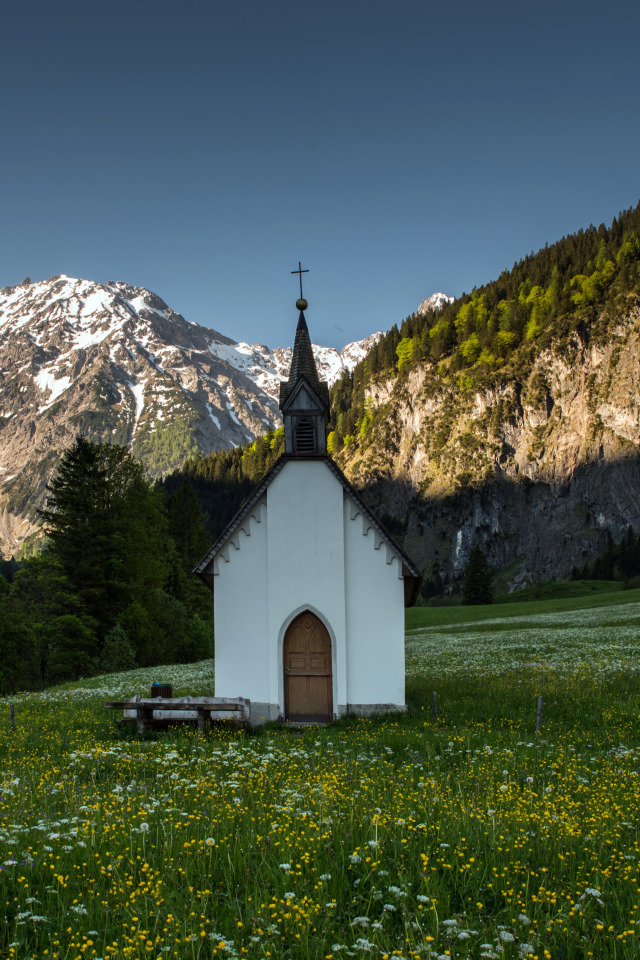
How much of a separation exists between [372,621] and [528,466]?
132043mm

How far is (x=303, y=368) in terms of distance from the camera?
23281mm

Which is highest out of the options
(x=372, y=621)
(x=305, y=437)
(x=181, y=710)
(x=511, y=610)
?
(x=305, y=437)

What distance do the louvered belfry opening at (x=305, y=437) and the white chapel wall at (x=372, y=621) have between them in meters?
2.34

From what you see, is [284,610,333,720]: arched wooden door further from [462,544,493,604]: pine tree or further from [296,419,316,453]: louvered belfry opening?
[462,544,493,604]: pine tree

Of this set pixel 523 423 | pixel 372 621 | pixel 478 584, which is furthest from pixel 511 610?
pixel 523 423

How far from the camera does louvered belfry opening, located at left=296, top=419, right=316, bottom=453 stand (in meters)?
22.3

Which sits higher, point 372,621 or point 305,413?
point 305,413

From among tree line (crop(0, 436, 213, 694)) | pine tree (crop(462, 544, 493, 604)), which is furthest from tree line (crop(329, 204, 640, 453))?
tree line (crop(0, 436, 213, 694))

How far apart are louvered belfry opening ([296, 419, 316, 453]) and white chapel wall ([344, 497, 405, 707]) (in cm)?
234

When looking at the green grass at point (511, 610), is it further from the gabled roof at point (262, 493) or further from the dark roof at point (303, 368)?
the dark roof at point (303, 368)

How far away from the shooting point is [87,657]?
4744 centimetres

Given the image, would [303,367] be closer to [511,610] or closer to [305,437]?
[305,437]

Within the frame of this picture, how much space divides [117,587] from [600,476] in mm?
106637

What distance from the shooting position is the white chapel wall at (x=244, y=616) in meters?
21.2
